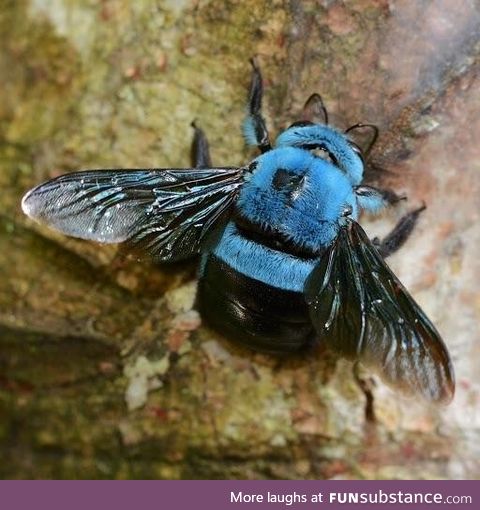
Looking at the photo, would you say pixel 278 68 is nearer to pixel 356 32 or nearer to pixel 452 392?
pixel 356 32

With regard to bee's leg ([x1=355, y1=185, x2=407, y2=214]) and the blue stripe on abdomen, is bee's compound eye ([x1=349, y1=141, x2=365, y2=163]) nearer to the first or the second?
bee's leg ([x1=355, y1=185, x2=407, y2=214])

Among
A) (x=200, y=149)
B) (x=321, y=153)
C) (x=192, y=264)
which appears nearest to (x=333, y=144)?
(x=321, y=153)

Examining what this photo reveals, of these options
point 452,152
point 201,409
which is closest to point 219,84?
point 452,152

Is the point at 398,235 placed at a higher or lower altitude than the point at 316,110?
lower

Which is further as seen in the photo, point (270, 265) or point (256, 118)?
point (256, 118)

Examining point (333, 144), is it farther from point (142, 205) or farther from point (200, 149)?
point (142, 205)

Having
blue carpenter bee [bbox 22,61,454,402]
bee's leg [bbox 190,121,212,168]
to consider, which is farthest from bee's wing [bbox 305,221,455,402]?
bee's leg [bbox 190,121,212,168]

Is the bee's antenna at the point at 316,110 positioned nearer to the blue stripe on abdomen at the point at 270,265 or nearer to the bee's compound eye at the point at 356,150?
the bee's compound eye at the point at 356,150
